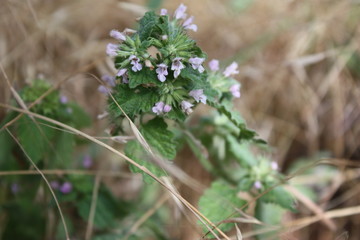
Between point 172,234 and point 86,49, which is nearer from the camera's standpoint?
point 172,234

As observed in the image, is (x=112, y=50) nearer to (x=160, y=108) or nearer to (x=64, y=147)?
(x=160, y=108)

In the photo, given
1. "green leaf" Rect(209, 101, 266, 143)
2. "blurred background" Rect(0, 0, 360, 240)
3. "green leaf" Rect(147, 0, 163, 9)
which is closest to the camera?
"green leaf" Rect(209, 101, 266, 143)

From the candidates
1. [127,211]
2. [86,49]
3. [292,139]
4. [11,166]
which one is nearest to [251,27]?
[292,139]

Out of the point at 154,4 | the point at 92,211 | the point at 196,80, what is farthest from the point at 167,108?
the point at 154,4

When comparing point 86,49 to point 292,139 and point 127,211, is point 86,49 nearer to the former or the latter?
point 127,211

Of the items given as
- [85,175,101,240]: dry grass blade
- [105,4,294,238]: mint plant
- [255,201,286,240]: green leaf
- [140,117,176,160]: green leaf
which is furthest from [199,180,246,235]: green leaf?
[85,175,101,240]: dry grass blade

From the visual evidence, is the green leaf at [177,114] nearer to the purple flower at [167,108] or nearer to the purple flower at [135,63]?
the purple flower at [167,108]

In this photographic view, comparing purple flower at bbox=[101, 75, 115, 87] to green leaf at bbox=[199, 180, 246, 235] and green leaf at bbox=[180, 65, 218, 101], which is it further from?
green leaf at bbox=[199, 180, 246, 235]
